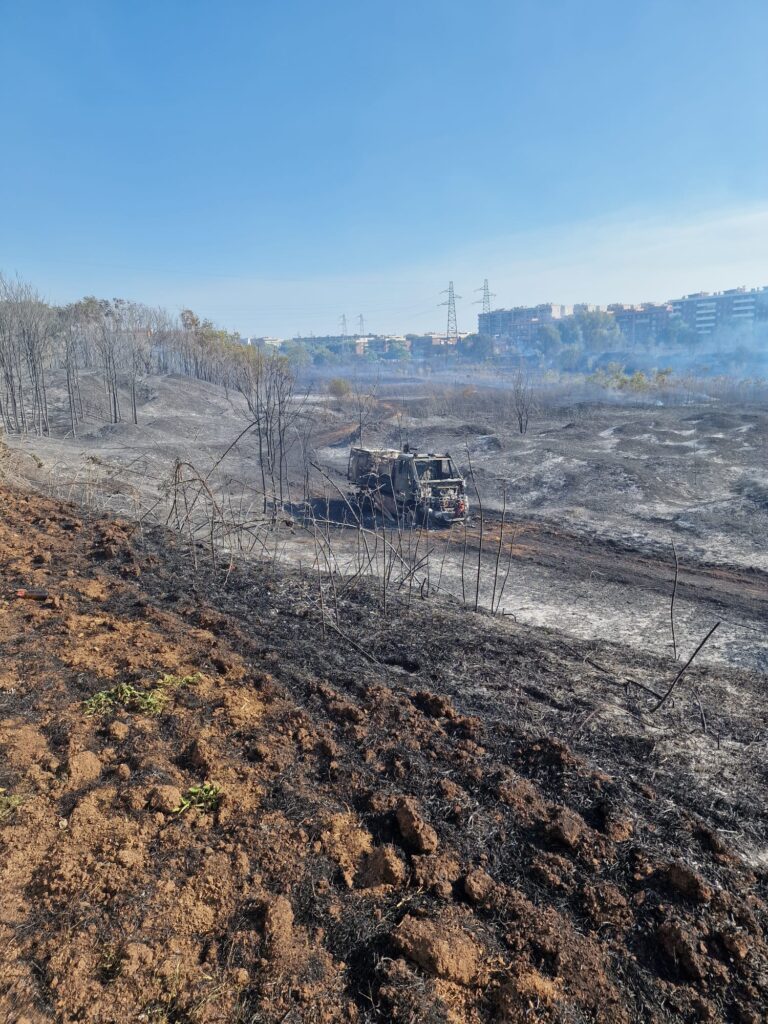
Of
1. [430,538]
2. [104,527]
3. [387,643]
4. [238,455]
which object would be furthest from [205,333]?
[387,643]

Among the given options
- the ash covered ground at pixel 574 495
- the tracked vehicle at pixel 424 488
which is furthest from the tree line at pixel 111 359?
the tracked vehicle at pixel 424 488

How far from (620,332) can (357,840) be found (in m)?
125

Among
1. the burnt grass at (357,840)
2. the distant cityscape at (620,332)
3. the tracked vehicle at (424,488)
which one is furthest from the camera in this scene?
the distant cityscape at (620,332)

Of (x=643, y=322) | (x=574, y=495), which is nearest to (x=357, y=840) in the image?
(x=574, y=495)

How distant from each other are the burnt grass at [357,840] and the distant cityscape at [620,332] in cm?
10807

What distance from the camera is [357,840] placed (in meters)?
3.60

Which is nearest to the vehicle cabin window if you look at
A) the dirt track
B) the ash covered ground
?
the ash covered ground

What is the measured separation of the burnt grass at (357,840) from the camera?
277 centimetres

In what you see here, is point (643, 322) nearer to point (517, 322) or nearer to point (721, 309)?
point (721, 309)

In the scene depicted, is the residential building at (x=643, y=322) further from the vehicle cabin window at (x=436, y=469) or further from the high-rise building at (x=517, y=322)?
the vehicle cabin window at (x=436, y=469)

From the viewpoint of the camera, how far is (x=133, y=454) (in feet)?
90.6

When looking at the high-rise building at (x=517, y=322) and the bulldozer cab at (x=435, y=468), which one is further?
the high-rise building at (x=517, y=322)

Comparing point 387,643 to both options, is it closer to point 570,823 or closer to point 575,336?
point 570,823

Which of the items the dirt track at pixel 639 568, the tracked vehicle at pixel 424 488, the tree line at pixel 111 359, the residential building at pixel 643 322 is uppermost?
the residential building at pixel 643 322
